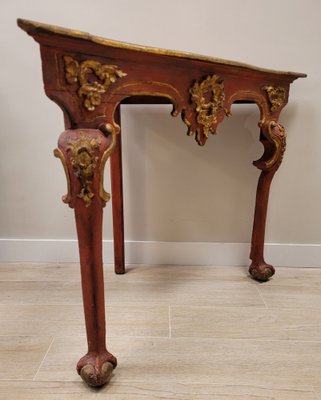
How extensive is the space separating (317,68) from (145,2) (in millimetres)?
613

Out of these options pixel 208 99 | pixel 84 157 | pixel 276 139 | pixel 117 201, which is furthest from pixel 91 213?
pixel 276 139

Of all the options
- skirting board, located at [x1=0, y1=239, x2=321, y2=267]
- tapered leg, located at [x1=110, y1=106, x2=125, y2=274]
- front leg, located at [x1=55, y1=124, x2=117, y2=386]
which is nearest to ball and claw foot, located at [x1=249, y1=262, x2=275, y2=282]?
skirting board, located at [x1=0, y1=239, x2=321, y2=267]

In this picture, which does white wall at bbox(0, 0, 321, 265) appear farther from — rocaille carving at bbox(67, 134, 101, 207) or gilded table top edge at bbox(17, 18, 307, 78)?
rocaille carving at bbox(67, 134, 101, 207)

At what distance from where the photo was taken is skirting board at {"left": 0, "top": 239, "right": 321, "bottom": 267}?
1.16 metres

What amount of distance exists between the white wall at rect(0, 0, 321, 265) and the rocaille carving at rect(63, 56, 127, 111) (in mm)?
564

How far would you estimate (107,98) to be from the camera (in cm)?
53

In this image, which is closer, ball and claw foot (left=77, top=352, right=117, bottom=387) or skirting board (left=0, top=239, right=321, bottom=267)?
ball and claw foot (left=77, top=352, right=117, bottom=387)

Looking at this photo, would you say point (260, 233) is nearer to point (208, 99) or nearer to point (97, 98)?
point (208, 99)

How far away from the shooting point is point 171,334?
0.76m

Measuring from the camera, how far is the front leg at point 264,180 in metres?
0.91

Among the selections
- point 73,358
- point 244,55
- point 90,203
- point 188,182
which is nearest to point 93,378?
point 73,358

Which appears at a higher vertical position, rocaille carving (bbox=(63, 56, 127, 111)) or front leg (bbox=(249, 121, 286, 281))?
rocaille carving (bbox=(63, 56, 127, 111))

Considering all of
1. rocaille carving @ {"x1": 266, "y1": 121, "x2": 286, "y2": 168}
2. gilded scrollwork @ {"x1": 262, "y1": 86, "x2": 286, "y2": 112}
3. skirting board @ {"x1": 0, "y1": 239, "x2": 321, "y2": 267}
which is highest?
gilded scrollwork @ {"x1": 262, "y1": 86, "x2": 286, "y2": 112}

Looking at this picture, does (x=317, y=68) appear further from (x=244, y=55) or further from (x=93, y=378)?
(x=93, y=378)
